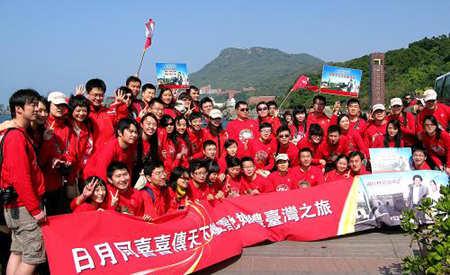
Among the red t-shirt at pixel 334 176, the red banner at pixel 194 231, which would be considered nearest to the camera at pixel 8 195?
the red banner at pixel 194 231

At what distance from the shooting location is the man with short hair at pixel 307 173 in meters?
6.54

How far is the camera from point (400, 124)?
23.0 ft

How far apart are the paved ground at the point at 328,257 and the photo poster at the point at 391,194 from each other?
251 mm

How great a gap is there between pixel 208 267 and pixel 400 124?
14.5 feet

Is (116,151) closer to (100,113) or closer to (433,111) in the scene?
(100,113)

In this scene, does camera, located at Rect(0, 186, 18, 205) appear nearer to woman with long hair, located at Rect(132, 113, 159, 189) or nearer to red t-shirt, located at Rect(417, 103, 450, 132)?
woman with long hair, located at Rect(132, 113, 159, 189)

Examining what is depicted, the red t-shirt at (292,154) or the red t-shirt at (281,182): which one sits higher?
the red t-shirt at (292,154)

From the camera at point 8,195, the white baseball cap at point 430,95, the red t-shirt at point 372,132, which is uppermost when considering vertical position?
the white baseball cap at point 430,95

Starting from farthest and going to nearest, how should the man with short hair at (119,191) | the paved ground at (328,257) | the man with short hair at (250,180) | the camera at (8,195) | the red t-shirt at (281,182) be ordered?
the red t-shirt at (281,182)
the man with short hair at (250,180)
the man with short hair at (119,191)
the paved ground at (328,257)
the camera at (8,195)

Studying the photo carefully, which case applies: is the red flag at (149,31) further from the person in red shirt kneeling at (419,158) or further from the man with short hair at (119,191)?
the person in red shirt kneeling at (419,158)

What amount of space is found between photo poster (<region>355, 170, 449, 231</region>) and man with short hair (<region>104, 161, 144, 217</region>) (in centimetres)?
324

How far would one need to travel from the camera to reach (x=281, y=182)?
258 inches

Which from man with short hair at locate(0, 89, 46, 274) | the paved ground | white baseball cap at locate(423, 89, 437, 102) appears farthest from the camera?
white baseball cap at locate(423, 89, 437, 102)

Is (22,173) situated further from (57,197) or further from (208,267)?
(208,267)
